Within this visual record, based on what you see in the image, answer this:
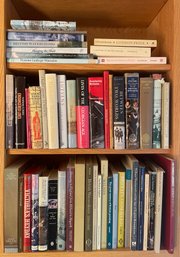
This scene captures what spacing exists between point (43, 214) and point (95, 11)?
0.70 meters

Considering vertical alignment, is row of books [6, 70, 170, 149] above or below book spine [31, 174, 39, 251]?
above

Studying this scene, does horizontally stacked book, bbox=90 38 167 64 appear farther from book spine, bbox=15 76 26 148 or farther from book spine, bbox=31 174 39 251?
book spine, bbox=31 174 39 251

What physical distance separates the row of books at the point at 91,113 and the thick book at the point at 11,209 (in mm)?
95

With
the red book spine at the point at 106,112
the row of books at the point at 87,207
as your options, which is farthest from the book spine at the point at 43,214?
the red book spine at the point at 106,112

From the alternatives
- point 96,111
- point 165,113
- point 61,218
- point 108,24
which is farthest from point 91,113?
point 108,24

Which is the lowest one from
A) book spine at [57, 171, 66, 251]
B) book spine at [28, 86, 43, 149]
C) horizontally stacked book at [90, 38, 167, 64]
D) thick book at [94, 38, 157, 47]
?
book spine at [57, 171, 66, 251]

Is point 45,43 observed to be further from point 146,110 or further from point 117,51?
point 146,110

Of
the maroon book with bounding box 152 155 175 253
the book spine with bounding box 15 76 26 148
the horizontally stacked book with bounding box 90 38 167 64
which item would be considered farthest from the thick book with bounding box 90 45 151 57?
the maroon book with bounding box 152 155 175 253

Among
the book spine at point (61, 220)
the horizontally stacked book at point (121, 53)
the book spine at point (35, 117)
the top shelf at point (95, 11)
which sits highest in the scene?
the top shelf at point (95, 11)

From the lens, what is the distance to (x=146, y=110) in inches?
31.3

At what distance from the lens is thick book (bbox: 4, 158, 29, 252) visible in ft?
2.54

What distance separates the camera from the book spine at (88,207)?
0.79 meters

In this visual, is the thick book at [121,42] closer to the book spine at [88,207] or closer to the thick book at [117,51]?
the thick book at [117,51]

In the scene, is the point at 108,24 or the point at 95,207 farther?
the point at 108,24
